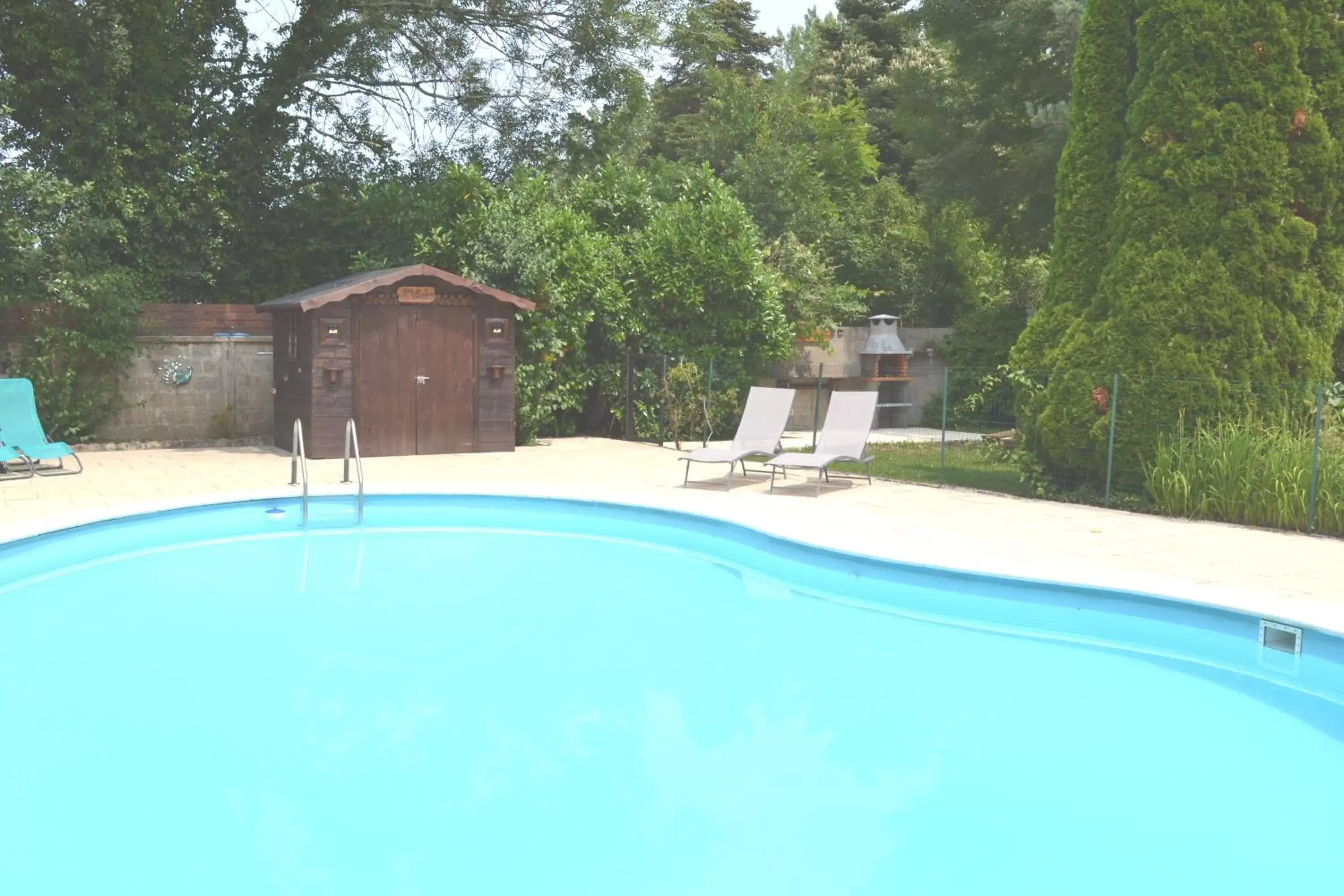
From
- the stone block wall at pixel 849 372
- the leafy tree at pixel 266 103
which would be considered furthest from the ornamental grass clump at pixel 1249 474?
the leafy tree at pixel 266 103

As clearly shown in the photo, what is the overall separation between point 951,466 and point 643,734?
31.8 ft

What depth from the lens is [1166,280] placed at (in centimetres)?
996

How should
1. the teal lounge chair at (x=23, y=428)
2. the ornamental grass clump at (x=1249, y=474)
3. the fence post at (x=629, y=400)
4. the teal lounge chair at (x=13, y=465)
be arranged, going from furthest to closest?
1. the fence post at (x=629, y=400)
2. the teal lounge chair at (x=23, y=428)
3. the teal lounge chair at (x=13, y=465)
4. the ornamental grass clump at (x=1249, y=474)

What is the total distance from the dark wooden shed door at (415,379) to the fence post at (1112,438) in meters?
8.16

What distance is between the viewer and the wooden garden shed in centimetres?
1364

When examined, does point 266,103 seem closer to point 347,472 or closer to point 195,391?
point 195,391

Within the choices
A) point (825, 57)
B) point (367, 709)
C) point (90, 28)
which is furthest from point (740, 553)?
point (825, 57)

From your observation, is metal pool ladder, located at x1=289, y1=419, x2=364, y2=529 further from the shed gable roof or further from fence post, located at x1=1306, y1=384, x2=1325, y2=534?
fence post, located at x1=1306, y1=384, x2=1325, y2=534

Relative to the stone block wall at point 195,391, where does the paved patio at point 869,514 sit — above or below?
below

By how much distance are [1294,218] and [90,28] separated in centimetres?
1561

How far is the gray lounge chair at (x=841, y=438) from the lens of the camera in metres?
11.6

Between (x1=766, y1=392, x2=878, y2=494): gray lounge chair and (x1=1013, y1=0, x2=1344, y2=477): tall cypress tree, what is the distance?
2.38 m

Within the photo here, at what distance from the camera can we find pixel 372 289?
537 inches

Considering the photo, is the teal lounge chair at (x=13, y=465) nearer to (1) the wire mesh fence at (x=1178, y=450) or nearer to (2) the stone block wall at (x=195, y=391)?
(2) the stone block wall at (x=195, y=391)
